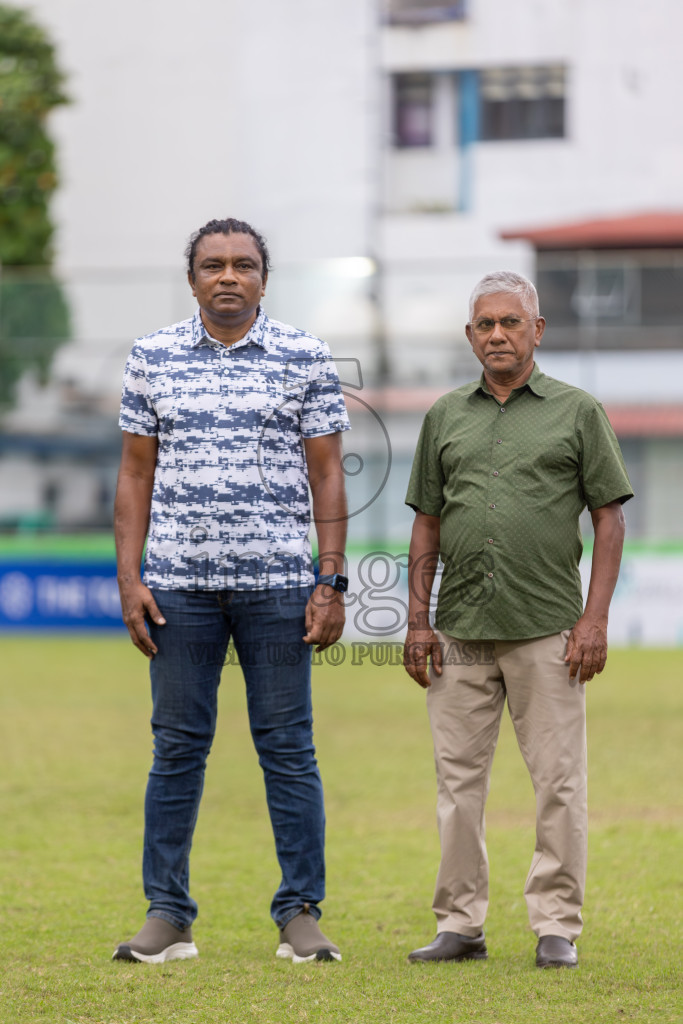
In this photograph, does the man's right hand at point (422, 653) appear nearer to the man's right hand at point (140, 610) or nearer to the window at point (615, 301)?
the man's right hand at point (140, 610)

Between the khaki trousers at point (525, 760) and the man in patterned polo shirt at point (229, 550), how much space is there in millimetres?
337

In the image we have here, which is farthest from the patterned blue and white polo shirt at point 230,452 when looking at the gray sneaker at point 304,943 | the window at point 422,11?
the window at point 422,11

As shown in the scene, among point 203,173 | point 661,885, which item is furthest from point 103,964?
point 203,173

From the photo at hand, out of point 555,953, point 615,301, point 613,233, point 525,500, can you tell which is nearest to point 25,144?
point 613,233

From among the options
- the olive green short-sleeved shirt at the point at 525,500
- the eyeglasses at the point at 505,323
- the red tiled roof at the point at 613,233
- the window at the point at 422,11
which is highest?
the window at the point at 422,11

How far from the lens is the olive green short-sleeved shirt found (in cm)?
359

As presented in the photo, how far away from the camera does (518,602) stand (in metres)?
3.62

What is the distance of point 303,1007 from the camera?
325 cm

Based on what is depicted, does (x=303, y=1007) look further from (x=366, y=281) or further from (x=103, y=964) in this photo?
(x=366, y=281)

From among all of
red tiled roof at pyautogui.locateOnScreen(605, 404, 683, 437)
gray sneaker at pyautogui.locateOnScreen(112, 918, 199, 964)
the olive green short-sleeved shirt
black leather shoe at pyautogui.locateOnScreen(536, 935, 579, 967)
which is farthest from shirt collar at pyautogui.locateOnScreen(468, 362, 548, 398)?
red tiled roof at pyautogui.locateOnScreen(605, 404, 683, 437)

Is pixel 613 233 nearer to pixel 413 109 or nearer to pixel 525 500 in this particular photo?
pixel 413 109

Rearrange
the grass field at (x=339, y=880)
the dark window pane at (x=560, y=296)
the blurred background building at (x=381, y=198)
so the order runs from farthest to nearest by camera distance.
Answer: the blurred background building at (x=381, y=198) → the dark window pane at (x=560, y=296) → the grass field at (x=339, y=880)

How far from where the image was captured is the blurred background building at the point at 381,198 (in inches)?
622

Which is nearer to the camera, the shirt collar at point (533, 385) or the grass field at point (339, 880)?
the grass field at point (339, 880)
